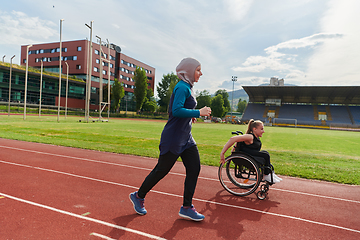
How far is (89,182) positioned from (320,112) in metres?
69.9

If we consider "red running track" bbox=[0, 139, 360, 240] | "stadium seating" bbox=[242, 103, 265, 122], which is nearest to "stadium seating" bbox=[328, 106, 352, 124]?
"stadium seating" bbox=[242, 103, 265, 122]

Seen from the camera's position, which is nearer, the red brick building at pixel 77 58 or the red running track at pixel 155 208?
the red running track at pixel 155 208

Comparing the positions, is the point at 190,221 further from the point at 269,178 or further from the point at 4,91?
the point at 4,91

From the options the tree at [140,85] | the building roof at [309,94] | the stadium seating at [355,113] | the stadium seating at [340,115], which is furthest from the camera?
the tree at [140,85]

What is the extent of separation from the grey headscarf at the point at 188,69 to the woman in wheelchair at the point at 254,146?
177cm

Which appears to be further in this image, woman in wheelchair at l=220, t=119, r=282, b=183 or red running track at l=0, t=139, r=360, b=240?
woman in wheelchair at l=220, t=119, r=282, b=183

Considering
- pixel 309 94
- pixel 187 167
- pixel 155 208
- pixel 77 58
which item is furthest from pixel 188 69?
pixel 309 94

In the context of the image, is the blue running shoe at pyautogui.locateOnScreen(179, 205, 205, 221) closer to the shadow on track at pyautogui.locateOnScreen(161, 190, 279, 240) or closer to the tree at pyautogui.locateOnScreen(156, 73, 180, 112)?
the shadow on track at pyautogui.locateOnScreen(161, 190, 279, 240)

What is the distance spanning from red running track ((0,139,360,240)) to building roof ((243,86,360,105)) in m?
63.2

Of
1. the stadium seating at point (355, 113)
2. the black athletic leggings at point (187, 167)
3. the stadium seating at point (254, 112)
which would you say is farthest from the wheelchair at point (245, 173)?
the stadium seating at point (355, 113)

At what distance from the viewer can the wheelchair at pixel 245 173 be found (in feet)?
13.9

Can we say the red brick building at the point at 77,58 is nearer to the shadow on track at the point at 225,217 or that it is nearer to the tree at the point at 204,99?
the tree at the point at 204,99

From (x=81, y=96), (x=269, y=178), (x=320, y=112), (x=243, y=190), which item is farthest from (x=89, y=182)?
(x=320, y=112)

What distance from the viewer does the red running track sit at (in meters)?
2.86
